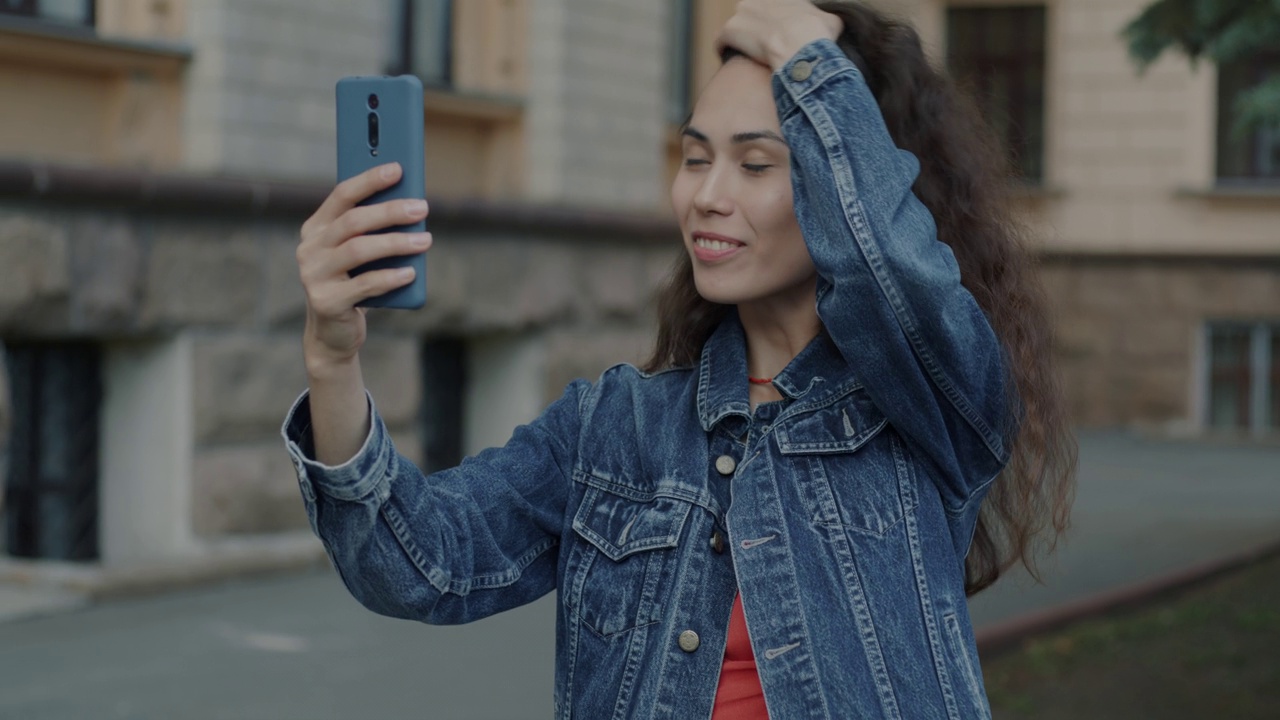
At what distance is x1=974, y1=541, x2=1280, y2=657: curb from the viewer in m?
6.58

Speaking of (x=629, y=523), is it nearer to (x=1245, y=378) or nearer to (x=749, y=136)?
(x=749, y=136)

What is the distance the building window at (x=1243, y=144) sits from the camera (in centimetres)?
1605

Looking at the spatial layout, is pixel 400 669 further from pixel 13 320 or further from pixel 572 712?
pixel 572 712

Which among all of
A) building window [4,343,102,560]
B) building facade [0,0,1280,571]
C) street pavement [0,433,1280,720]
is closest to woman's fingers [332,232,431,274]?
street pavement [0,433,1280,720]

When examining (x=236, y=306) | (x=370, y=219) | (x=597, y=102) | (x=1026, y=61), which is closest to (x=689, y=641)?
(x=370, y=219)

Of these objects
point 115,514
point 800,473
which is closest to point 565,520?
point 800,473

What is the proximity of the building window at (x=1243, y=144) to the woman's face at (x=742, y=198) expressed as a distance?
14.9 m

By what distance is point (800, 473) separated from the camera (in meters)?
2.16

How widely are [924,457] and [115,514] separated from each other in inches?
260

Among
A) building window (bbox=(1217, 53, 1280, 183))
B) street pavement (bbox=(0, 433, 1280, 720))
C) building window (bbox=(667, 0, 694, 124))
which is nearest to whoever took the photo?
street pavement (bbox=(0, 433, 1280, 720))

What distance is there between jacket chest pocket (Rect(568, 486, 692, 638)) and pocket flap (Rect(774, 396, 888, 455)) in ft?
0.54

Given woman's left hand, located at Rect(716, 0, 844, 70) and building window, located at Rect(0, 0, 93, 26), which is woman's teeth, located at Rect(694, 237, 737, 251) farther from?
building window, located at Rect(0, 0, 93, 26)

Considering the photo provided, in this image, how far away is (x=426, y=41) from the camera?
9680 mm

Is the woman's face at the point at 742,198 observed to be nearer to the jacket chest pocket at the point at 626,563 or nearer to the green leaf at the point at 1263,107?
→ the jacket chest pocket at the point at 626,563
